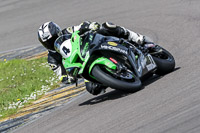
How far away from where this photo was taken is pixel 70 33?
826 cm

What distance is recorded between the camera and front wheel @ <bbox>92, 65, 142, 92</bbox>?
702 cm

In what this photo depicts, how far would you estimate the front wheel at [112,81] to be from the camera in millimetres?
7020

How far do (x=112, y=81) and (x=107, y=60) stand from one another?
15.2 inches

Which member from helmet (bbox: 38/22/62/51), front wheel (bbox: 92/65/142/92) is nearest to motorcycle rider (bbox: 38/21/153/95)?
helmet (bbox: 38/22/62/51)

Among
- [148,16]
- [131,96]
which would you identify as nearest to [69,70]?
[131,96]

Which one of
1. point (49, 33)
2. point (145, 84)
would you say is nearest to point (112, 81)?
point (145, 84)

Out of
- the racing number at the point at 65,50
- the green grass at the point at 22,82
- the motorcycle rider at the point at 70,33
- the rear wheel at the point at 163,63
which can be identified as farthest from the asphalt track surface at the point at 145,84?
the green grass at the point at 22,82

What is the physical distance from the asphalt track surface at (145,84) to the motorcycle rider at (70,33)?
0.44 meters

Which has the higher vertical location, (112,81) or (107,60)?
(107,60)

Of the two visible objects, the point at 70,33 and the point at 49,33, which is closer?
the point at 49,33

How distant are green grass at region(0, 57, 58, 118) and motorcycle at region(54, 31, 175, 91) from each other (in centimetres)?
227

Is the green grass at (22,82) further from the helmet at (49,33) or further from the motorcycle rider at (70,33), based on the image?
the helmet at (49,33)

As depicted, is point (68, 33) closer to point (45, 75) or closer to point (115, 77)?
point (115, 77)

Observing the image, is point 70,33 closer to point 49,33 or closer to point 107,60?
point 49,33
